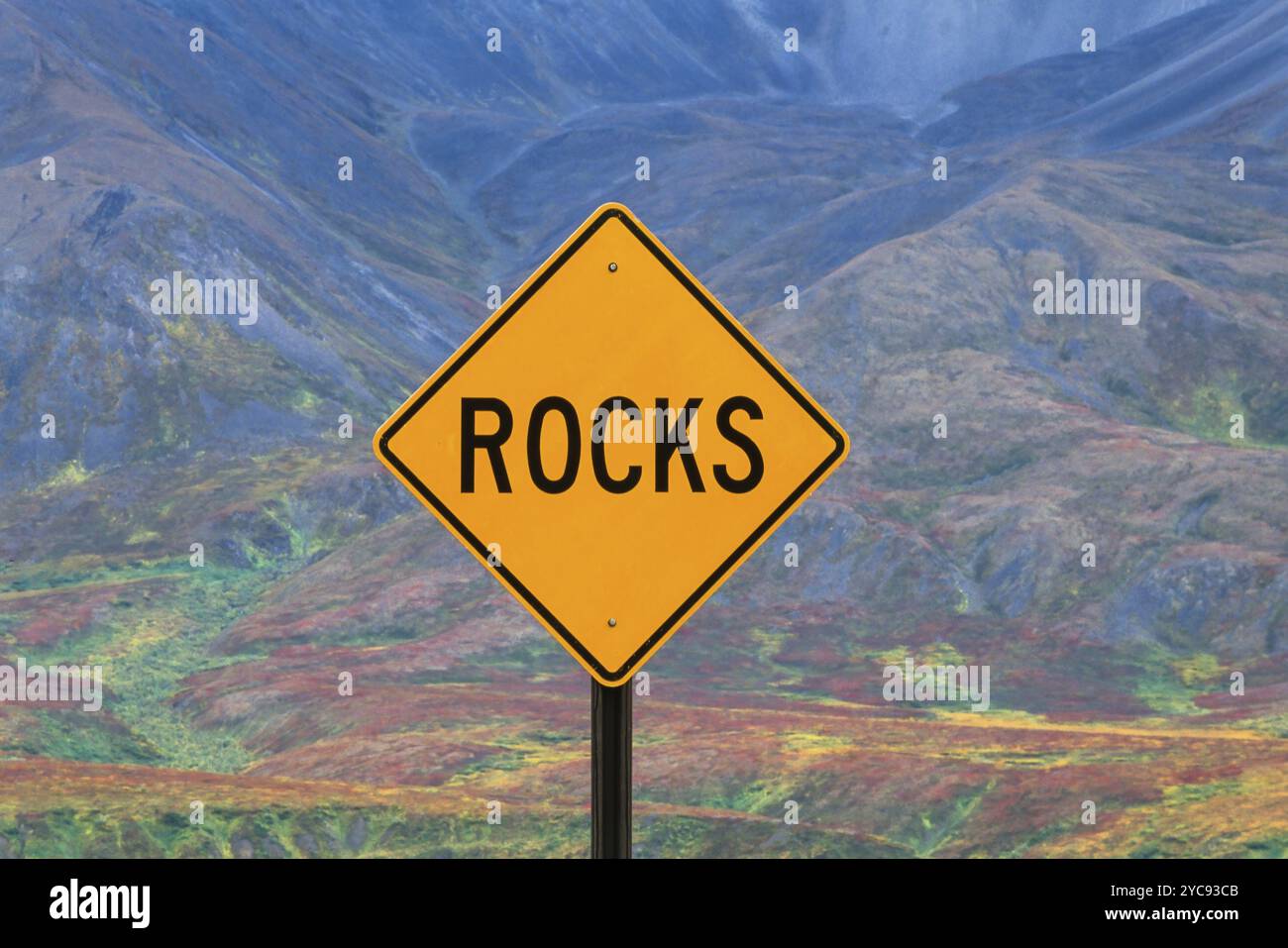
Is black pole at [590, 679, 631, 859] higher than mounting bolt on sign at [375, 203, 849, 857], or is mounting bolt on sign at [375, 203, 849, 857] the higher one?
mounting bolt on sign at [375, 203, 849, 857]

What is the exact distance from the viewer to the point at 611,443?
423 cm

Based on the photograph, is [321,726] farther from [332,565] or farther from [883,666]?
[883,666]

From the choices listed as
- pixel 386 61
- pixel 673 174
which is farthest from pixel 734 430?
pixel 386 61

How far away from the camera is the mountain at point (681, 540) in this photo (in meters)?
25.8

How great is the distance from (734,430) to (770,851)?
1872 centimetres

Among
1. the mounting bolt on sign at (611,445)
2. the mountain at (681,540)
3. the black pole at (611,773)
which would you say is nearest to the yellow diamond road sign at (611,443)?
the mounting bolt on sign at (611,445)

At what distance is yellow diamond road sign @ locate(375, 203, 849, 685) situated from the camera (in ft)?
13.7

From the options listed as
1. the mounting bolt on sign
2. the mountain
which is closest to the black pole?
the mounting bolt on sign

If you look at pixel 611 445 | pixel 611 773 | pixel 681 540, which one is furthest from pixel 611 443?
pixel 611 773

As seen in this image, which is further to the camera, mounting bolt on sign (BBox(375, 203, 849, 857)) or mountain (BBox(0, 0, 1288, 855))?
mountain (BBox(0, 0, 1288, 855))

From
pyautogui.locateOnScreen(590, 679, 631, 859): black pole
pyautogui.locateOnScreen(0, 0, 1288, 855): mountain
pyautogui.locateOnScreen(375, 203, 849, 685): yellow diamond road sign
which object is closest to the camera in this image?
pyautogui.locateOnScreen(590, 679, 631, 859): black pole

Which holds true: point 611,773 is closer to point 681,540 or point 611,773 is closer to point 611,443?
point 681,540

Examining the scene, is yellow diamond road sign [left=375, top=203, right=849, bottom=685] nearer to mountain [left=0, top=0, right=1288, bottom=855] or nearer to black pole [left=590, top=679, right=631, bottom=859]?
black pole [left=590, top=679, right=631, bottom=859]

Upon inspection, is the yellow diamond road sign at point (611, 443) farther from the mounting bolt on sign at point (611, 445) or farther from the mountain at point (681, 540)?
the mountain at point (681, 540)
